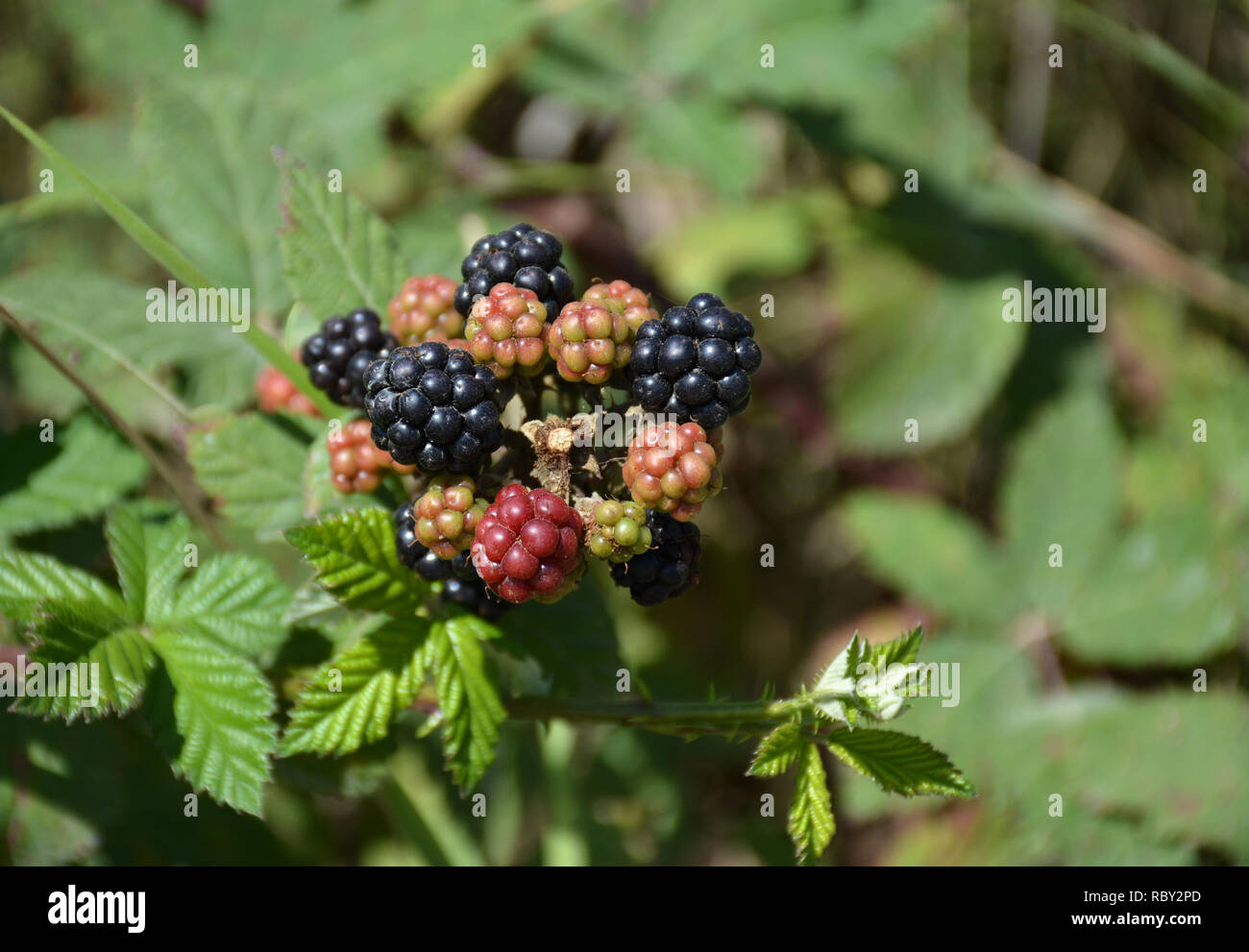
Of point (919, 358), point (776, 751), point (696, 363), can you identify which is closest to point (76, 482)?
point (696, 363)

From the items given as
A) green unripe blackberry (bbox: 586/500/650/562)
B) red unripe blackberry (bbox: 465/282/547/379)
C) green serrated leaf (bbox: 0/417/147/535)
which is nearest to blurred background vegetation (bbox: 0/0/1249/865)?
green serrated leaf (bbox: 0/417/147/535)

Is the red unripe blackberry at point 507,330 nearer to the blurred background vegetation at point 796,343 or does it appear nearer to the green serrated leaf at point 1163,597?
the blurred background vegetation at point 796,343

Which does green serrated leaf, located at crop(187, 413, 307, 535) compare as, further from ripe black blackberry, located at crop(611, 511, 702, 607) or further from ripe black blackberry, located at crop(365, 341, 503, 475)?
ripe black blackberry, located at crop(611, 511, 702, 607)

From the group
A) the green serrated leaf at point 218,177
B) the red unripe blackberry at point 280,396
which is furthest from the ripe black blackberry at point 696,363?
the green serrated leaf at point 218,177
